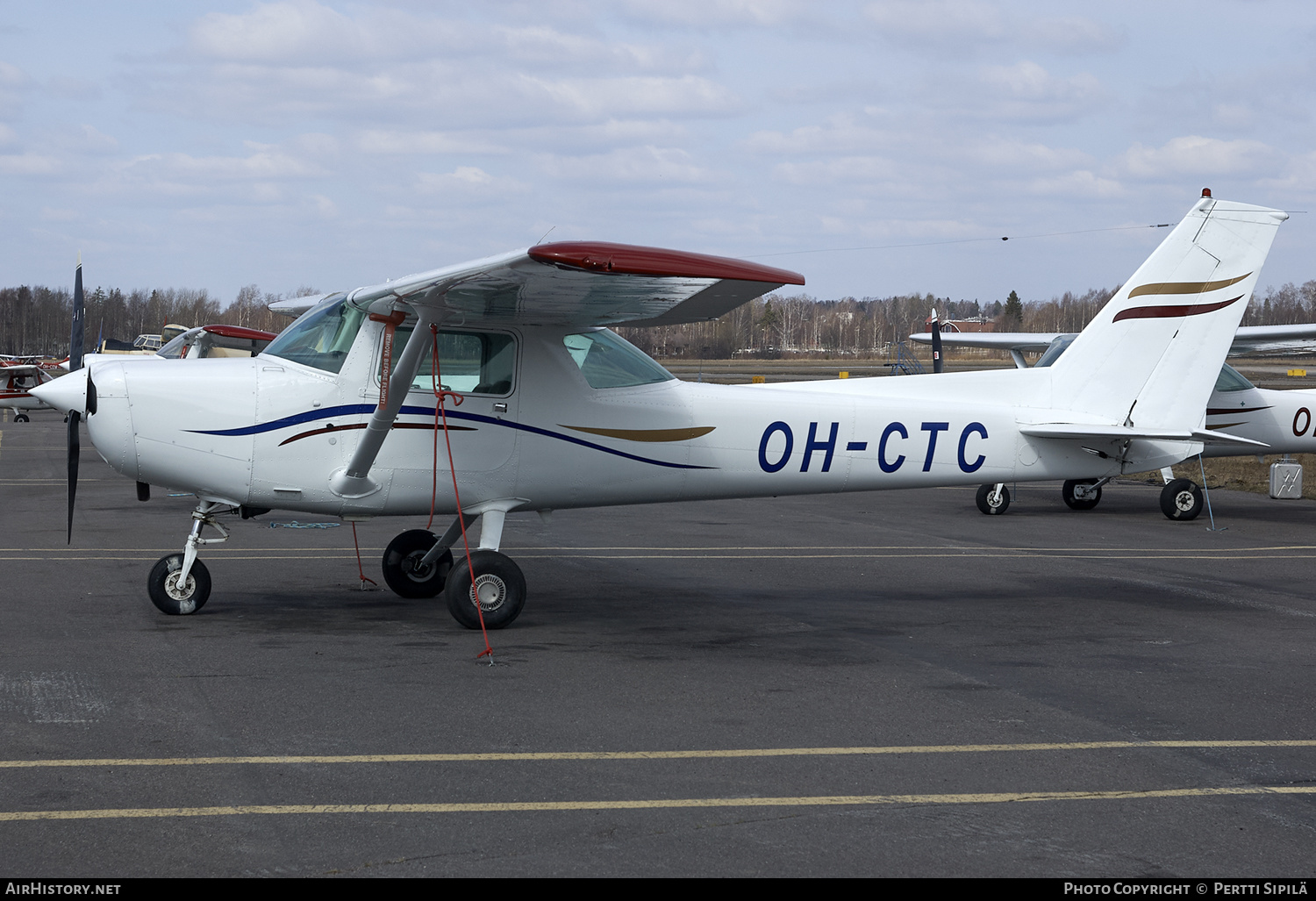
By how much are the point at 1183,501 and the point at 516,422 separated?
34.8 feet

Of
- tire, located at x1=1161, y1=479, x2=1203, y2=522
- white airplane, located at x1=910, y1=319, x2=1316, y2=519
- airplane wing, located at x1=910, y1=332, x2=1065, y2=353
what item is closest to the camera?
tire, located at x1=1161, y1=479, x2=1203, y2=522

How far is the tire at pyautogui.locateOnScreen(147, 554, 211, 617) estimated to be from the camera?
8109 millimetres

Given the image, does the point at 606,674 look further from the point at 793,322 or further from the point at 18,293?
the point at 18,293

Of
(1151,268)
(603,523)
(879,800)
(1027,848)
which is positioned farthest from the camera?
(603,523)

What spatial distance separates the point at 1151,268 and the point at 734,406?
4014 millimetres

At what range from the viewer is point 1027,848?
13.3 feet

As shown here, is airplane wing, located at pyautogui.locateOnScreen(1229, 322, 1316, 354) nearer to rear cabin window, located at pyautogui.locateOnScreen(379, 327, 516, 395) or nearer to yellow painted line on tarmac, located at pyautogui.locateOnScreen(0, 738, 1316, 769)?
rear cabin window, located at pyautogui.locateOnScreen(379, 327, 516, 395)

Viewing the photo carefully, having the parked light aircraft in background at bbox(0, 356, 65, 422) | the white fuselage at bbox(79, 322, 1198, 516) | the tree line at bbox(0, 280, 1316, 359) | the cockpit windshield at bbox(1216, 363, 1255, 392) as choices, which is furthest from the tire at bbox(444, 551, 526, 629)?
the tree line at bbox(0, 280, 1316, 359)

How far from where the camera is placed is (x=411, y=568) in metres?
9.17

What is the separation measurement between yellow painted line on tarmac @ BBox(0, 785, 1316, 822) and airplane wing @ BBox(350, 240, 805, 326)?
8.86ft

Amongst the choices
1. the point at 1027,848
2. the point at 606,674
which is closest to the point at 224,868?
the point at 1027,848

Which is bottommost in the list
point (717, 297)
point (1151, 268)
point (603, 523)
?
point (603, 523)

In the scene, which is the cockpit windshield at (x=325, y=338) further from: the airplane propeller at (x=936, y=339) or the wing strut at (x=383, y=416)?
the airplane propeller at (x=936, y=339)

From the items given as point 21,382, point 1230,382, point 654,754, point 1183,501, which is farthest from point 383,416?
point 21,382
